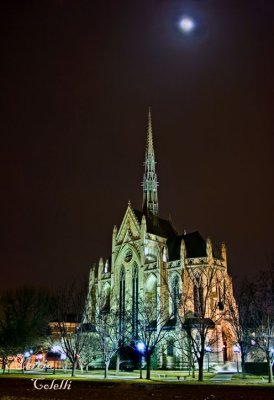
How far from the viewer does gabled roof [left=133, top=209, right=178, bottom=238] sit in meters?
94.1

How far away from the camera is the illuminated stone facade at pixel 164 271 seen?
7419 centimetres

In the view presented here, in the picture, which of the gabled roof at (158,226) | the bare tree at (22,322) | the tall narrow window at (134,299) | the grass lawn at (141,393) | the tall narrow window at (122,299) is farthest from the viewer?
the gabled roof at (158,226)

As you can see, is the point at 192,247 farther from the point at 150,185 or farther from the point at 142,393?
the point at 142,393

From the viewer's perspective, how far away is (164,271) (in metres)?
83.8

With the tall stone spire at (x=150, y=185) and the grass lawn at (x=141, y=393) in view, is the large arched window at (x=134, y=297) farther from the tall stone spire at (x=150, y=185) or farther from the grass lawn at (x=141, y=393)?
the grass lawn at (x=141, y=393)

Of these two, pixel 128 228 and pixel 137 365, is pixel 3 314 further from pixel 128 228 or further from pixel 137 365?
pixel 128 228

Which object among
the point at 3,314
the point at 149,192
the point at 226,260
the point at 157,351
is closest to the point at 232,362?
the point at 157,351

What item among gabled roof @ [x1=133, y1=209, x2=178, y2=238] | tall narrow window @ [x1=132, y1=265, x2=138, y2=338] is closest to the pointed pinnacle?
gabled roof @ [x1=133, y1=209, x2=178, y2=238]

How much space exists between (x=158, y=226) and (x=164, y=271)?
616 inches

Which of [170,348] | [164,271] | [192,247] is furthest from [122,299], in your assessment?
[192,247]

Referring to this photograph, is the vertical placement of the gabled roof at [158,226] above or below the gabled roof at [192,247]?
above

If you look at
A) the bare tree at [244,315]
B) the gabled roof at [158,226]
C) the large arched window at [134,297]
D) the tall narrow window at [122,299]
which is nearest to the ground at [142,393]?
the bare tree at [244,315]

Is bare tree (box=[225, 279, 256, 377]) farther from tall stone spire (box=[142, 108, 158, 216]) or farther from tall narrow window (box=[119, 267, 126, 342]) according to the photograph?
tall stone spire (box=[142, 108, 158, 216])

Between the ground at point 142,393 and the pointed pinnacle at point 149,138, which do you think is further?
the pointed pinnacle at point 149,138
